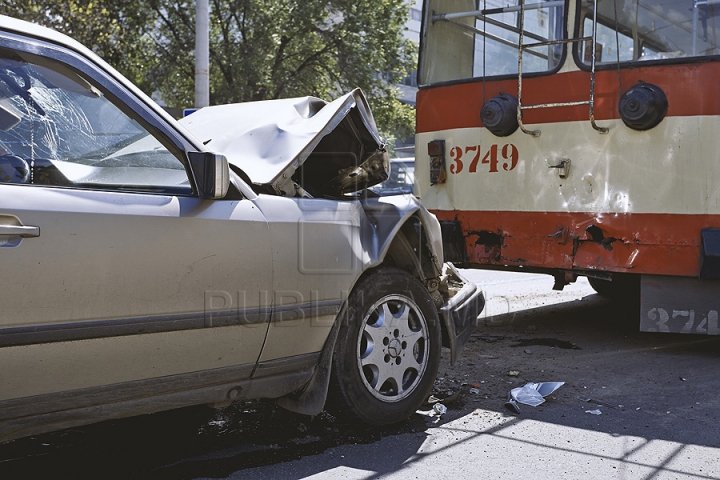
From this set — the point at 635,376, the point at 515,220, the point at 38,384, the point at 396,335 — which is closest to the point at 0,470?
the point at 38,384

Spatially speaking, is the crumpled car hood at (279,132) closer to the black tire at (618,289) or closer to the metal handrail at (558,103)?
the metal handrail at (558,103)

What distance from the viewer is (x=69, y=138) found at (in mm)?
3043

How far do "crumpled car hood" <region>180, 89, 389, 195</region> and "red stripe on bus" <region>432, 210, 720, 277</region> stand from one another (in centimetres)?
223

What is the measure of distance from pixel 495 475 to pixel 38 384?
1897 mm

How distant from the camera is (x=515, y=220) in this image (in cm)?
648

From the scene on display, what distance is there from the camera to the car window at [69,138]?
2873mm

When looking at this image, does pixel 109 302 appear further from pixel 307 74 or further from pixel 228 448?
pixel 307 74

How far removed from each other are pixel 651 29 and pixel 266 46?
47.4 feet

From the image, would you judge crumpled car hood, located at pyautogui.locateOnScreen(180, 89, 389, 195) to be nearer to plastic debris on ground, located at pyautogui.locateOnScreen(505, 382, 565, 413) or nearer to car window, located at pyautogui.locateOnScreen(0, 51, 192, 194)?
car window, located at pyautogui.locateOnScreen(0, 51, 192, 194)

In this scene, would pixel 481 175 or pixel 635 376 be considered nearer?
pixel 635 376

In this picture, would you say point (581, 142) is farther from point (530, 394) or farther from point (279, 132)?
point (279, 132)

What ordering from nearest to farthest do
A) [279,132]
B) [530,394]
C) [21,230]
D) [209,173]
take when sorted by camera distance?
[21,230] → [209,173] → [279,132] → [530,394]

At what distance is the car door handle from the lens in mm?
2584

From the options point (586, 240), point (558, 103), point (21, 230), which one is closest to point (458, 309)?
point (586, 240)
